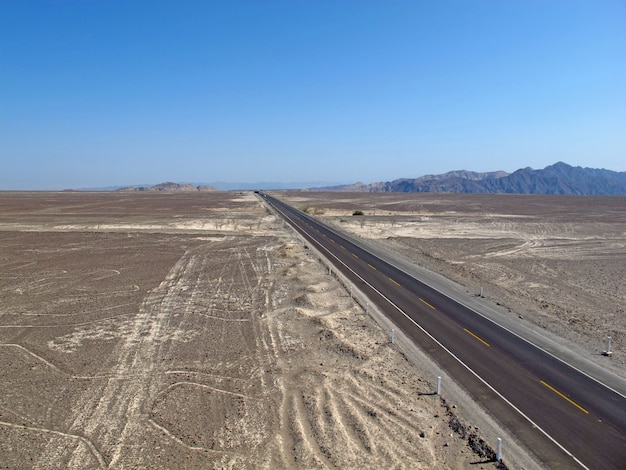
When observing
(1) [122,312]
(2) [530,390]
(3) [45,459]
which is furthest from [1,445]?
(2) [530,390]

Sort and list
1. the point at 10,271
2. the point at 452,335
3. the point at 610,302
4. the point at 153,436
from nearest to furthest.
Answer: the point at 153,436, the point at 452,335, the point at 610,302, the point at 10,271

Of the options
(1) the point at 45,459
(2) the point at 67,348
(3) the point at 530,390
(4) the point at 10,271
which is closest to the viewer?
(1) the point at 45,459

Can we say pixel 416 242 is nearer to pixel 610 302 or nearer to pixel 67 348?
pixel 610 302

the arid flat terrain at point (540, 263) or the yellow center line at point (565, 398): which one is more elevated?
the arid flat terrain at point (540, 263)

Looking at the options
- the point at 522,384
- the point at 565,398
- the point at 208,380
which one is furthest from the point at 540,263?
the point at 208,380

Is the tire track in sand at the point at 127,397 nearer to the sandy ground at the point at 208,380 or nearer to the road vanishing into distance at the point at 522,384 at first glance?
the sandy ground at the point at 208,380

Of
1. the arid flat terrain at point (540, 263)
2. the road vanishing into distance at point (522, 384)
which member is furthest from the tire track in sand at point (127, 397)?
the arid flat terrain at point (540, 263)
